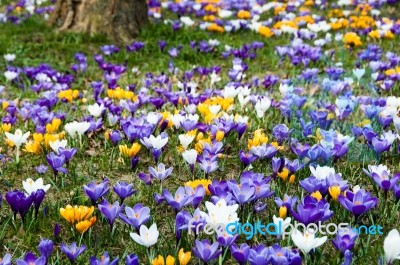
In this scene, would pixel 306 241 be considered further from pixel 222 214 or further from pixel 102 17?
pixel 102 17

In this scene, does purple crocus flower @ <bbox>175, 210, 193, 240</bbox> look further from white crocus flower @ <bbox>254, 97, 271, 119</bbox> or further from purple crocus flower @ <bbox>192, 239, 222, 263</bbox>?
white crocus flower @ <bbox>254, 97, 271, 119</bbox>

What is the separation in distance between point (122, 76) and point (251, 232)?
463 centimetres

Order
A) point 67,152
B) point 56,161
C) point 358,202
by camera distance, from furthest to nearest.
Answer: point 67,152 → point 56,161 → point 358,202

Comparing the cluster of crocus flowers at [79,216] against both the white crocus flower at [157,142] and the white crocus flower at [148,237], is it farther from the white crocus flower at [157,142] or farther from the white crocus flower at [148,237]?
the white crocus flower at [157,142]

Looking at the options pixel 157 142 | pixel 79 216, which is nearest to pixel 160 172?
pixel 157 142

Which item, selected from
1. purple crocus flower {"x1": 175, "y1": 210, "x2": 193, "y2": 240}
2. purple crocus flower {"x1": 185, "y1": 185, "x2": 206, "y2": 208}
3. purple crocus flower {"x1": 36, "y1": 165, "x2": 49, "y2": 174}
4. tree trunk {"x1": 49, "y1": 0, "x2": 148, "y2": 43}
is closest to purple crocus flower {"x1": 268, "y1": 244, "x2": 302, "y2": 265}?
purple crocus flower {"x1": 175, "y1": 210, "x2": 193, "y2": 240}

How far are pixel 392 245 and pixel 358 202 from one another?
1.67 feet

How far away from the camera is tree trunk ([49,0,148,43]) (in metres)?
8.40

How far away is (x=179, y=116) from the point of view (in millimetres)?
4492

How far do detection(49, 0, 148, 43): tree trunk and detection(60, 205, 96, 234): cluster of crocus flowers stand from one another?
588 centimetres

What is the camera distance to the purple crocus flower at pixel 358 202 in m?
2.85

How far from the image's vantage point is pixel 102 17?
8430mm

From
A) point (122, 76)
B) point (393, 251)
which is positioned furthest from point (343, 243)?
point (122, 76)

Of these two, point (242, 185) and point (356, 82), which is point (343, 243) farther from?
point (356, 82)
